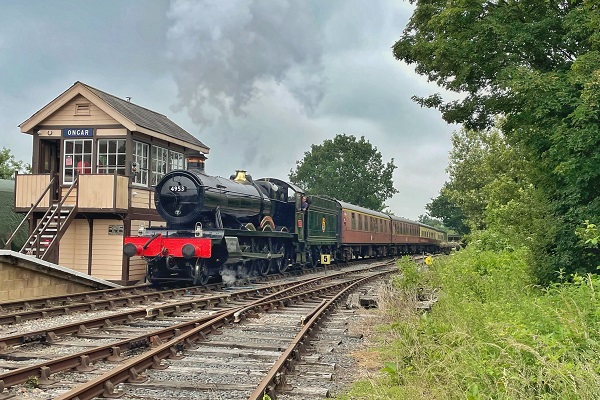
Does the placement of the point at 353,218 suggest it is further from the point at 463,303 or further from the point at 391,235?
the point at 463,303

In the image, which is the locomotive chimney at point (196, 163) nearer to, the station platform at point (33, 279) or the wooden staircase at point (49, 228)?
the wooden staircase at point (49, 228)

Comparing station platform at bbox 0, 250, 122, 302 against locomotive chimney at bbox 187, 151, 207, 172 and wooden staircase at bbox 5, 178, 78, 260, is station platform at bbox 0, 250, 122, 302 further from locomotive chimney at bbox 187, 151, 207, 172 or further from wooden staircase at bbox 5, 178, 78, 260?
locomotive chimney at bbox 187, 151, 207, 172

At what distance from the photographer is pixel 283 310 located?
35.8 ft

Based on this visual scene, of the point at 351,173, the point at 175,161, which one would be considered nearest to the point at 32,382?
the point at 175,161

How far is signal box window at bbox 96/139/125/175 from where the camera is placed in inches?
658

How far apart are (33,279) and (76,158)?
17.3 ft

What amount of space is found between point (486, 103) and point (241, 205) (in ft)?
23.9

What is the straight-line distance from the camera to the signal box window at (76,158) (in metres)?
17.0

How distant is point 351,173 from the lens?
6397 cm

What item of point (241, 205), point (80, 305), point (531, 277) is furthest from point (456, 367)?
point (241, 205)

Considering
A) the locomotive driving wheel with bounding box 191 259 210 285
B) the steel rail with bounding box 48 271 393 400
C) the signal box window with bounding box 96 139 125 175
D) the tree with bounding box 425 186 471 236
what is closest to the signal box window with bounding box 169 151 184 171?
the signal box window with bounding box 96 139 125 175

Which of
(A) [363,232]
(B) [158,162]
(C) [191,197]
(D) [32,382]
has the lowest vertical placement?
(D) [32,382]

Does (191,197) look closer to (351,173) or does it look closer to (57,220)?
(57,220)

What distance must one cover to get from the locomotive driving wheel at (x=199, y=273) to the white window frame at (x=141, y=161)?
153 inches
